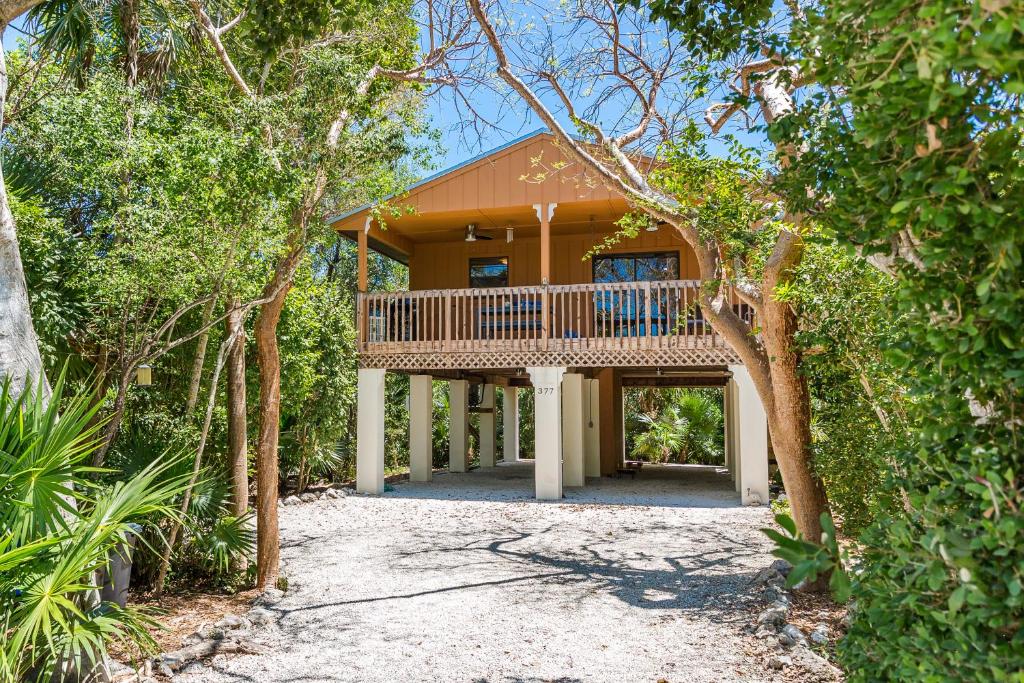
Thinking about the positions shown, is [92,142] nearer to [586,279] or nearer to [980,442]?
[980,442]

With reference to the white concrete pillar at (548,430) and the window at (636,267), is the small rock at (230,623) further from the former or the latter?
the window at (636,267)

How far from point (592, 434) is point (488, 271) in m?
4.21

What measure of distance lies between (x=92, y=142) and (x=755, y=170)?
5863mm

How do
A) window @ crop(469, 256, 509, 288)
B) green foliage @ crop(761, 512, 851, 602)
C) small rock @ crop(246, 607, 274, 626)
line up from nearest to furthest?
green foliage @ crop(761, 512, 851, 602) < small rock @ crop(246, 607, 274, 626) < window @ crop(469, 256, 509, 288)

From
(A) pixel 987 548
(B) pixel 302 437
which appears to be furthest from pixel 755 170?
(B) pixel 302 437

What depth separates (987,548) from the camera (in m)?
1.58

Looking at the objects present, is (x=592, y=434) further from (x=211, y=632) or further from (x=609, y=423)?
(x=211, y=632)

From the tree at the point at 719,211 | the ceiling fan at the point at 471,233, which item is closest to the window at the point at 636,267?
the ceiling fan at the point at 471,233

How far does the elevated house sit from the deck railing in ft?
0.12

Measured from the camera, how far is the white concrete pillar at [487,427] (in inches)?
723

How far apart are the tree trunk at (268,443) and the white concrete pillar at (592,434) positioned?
9.04 metres

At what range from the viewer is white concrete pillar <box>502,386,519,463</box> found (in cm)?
2185

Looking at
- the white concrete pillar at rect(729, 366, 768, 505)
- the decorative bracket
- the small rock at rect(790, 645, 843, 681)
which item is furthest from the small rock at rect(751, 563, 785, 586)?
the decorative bracket

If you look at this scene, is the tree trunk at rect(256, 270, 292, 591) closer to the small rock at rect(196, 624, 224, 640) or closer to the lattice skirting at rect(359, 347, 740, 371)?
the small rock at rect(196, 624, 224, 640)
